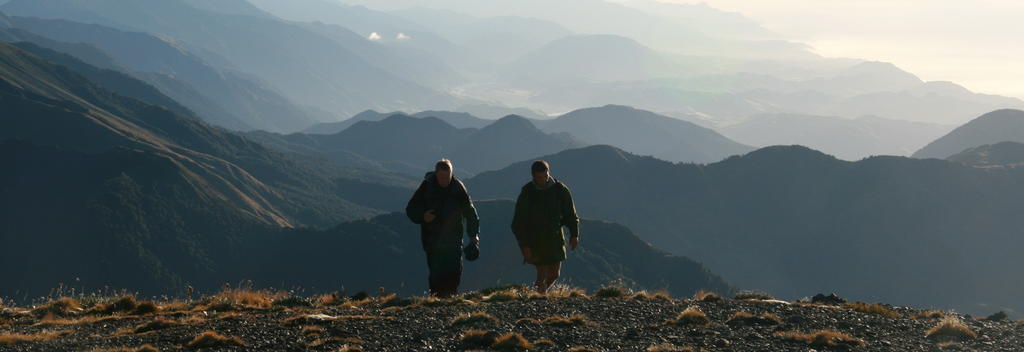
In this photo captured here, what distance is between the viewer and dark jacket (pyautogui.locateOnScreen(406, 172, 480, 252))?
481 inches

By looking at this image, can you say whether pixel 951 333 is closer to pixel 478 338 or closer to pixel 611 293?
pixel 611 293

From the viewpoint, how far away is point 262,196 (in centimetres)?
18388

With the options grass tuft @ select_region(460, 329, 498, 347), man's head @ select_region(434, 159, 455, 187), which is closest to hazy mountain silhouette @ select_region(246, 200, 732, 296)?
man's head @ select_region(434, 159, 455, 187)

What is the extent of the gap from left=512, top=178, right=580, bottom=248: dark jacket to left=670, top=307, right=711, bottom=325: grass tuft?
8.23 feet

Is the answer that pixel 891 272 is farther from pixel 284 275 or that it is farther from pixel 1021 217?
pixel 284 275

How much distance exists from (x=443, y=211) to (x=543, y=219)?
190 cm

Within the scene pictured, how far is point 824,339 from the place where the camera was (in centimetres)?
1004

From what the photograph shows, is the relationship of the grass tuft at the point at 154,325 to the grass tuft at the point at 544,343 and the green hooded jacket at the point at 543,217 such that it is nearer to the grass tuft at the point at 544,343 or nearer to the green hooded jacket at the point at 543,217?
the grass tuft at the point at 544,343

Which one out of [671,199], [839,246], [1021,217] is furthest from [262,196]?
[1021,217]

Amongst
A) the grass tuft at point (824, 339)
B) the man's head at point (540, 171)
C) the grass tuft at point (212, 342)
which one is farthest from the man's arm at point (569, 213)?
the grass tuft at point (212, 342)

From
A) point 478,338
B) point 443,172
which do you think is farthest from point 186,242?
point 478,338

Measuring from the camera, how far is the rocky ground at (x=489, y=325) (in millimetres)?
9523

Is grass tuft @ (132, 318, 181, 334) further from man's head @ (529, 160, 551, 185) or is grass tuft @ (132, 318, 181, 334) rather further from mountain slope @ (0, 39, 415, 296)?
mountain slope @ (0, 39, 415, 296)

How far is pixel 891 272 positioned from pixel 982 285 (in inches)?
637
